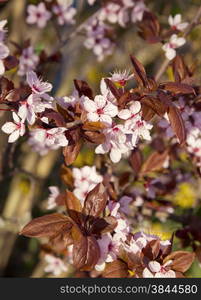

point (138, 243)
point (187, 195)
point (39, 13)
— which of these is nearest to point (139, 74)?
point (138, 243)

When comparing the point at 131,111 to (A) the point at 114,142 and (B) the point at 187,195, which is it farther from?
(B) the point at 187,195

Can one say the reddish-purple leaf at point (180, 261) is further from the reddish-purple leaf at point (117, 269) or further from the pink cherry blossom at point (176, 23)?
the pink cherry blossom at point (176, 23)

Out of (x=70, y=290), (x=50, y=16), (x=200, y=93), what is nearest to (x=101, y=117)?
(x=200, y=93)

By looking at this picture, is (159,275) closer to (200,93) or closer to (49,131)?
(49,131)

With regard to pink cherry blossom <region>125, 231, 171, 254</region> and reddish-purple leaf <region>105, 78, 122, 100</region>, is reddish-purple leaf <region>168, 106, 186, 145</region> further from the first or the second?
pink cherry blossom <region>125, 231, 171, 254</region>

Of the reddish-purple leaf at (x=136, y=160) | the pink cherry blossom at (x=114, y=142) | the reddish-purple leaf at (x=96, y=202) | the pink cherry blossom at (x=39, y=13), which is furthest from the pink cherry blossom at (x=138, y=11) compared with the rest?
the reddish-purple leaf at (x=96, y=202)

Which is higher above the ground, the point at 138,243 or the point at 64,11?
the point at 64,11
